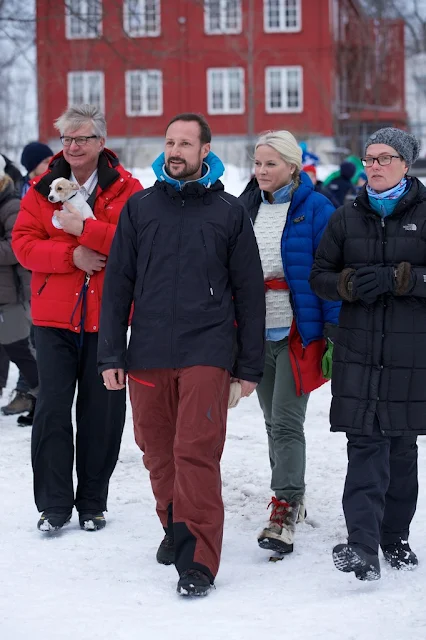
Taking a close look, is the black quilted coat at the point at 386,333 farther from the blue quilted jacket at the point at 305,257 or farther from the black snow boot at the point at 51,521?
the black snow boot at the point at 51,521

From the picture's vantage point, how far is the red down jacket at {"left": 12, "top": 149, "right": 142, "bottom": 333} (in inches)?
208

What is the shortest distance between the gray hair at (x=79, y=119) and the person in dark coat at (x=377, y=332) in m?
1.46

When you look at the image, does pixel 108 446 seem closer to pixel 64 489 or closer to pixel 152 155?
pixel 64 489

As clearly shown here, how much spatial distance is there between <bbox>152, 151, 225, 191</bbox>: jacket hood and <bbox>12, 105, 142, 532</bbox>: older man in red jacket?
62cm

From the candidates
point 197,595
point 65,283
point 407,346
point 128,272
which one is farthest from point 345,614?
point 65,283

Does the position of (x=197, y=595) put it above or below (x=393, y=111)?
below

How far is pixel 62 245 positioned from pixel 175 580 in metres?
1.79

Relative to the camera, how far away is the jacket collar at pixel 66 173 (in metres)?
5.37

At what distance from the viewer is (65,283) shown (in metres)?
5.36

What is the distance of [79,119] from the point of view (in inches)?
211

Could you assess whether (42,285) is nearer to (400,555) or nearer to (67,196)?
(67,196)

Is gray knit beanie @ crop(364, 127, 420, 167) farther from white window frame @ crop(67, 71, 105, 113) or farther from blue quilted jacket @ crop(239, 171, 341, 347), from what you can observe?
white window frame @ crop(67, 71, 105, 113)

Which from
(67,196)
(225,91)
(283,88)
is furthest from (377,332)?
(283,88)

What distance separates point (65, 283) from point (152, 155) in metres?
32.1
